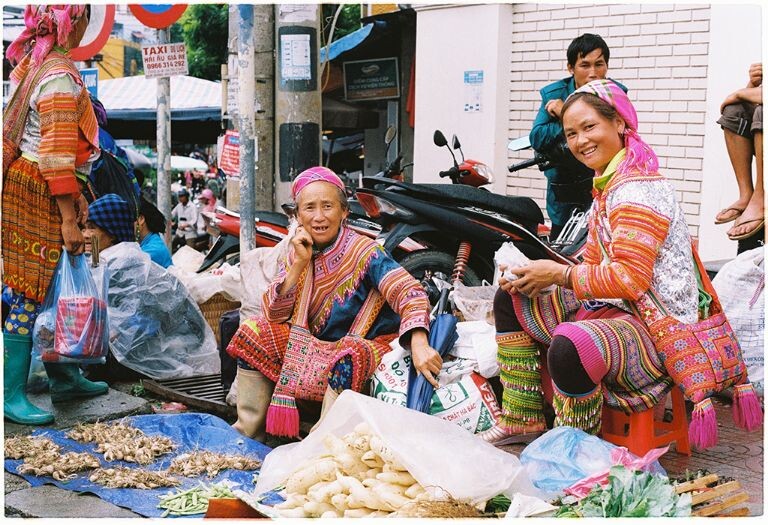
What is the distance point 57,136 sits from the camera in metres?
4.27

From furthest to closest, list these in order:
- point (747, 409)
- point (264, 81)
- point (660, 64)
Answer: point (660, 64)
point (264, 81)
point (747, 409)

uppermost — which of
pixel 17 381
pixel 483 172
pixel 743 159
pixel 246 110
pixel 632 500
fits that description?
pixel 246 110

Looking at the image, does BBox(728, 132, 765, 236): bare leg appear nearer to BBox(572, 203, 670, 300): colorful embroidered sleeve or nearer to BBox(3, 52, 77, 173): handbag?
BBox(572, 203, 670, 300): colorful embroidered sleeve

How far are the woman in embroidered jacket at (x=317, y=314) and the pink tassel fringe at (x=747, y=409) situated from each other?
1.30m

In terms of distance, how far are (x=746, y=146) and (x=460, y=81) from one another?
16.1ft

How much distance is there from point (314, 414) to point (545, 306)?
48.6 inches

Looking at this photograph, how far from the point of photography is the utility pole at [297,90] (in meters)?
6.02

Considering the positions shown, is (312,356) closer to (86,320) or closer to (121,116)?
(86,320)

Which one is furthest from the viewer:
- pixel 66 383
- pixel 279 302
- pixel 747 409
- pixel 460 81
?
pixel 460 81

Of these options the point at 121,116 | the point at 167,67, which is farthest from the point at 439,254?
the point at 121,116

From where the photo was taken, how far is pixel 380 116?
1427cm

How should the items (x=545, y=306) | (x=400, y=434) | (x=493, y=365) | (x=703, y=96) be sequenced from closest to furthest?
(x=400, y=434) < (x=545, y=306) < (x=493, y=365) < (x=703, y=96)

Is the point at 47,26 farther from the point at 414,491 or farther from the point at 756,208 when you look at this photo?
the point at 756,208

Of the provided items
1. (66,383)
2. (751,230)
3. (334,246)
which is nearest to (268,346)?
(334,246)
